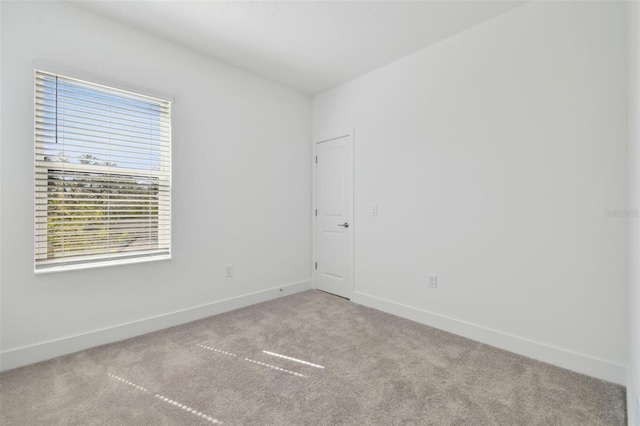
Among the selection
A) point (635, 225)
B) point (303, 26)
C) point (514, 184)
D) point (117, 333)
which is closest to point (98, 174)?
point (117, 333)

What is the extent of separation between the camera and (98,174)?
2.42 meters

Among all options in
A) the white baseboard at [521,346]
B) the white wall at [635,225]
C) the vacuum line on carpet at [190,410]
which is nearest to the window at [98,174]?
the vacuum line on carpet at [190,410]

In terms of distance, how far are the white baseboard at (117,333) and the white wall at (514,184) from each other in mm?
1662

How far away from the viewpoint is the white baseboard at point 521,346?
6.33 feet

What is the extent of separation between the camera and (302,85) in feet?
12.5

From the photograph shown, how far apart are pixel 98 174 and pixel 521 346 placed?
12.5 feet

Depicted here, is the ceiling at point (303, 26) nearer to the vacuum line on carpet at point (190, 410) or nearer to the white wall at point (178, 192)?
the white wall at point (178, 192)

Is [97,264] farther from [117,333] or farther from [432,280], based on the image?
[432,280]

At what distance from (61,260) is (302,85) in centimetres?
319

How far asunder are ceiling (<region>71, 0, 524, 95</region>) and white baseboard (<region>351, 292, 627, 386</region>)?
2.71 metres

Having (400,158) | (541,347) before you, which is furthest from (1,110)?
(541,347)

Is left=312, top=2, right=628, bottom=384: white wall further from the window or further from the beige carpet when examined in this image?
the window

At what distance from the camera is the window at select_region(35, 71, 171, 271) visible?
2.20 meters

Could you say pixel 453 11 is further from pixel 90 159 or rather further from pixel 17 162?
pixel 17 162
